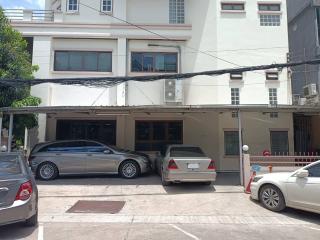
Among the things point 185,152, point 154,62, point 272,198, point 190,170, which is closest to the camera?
point 272,198

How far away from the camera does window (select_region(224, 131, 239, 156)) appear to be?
1725 centimetres

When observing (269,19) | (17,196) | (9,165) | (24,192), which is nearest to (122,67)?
(269,19)

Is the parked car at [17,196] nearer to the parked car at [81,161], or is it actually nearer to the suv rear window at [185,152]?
the suv rear window at [185,152]

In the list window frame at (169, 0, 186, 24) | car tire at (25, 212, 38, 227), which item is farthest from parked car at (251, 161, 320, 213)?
window frame at (169, 0, 186, 24)

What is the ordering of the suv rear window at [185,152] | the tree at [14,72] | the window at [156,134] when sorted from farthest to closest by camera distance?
the window at [156,134], the tree at [14,72], the suv rear window at [185,152]

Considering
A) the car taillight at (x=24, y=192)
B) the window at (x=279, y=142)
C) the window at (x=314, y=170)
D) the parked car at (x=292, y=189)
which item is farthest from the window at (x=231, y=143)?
the car taillight at (x=24, y=192)

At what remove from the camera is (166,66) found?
60.2 ft

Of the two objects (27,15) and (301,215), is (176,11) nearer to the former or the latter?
(27,15)

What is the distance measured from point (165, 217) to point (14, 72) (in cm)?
982

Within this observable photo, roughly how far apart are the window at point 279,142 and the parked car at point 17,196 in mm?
12872

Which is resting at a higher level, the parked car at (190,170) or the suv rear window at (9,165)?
the suv rear window at (9,165)

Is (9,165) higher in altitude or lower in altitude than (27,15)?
lower

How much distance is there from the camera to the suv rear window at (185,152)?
472 inches

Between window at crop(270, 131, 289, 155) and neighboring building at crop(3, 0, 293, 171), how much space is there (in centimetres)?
5
